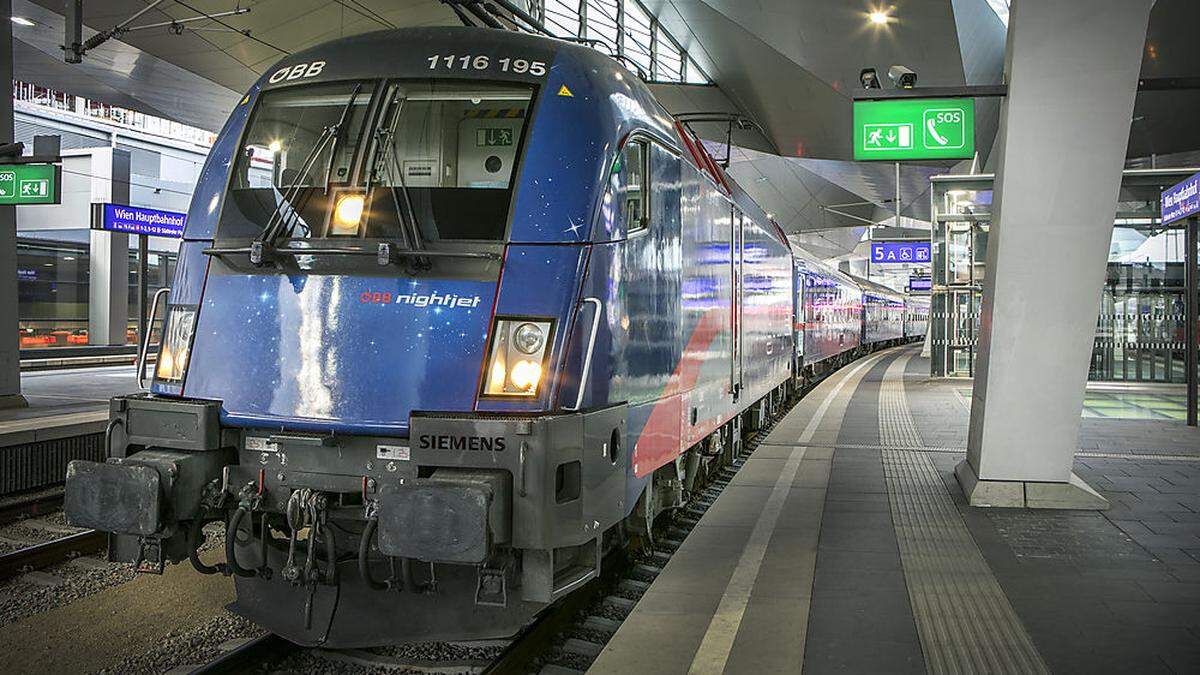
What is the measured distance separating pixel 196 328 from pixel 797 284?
41.0ft

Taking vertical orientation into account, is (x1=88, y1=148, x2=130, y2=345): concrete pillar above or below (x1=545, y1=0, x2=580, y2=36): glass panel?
below

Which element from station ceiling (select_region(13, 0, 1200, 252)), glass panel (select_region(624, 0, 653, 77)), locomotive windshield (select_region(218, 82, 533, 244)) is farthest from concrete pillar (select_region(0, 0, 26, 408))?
glass panel (select_region(624, 0, 653, 77))

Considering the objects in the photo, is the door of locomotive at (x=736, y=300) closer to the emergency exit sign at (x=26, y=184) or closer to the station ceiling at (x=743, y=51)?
the station ceiling at (x=743, y=51)

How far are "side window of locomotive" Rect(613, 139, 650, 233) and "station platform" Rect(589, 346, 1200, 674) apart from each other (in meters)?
2.21

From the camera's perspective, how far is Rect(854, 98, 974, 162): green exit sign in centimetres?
972

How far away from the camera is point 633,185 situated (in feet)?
16.9

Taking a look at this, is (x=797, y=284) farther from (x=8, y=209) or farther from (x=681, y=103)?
(x=681, y=103)

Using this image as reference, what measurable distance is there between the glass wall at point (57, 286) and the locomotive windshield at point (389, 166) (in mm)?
23891

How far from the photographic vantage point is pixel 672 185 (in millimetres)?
6004

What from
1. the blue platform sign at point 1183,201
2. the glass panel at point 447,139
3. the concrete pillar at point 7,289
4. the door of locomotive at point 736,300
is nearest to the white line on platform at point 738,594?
the door of locomotive at point 736,300

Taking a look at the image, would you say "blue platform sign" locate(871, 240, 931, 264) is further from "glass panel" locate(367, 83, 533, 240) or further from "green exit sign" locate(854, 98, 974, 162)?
"glass panel" locate(367, 83, 533, 240)

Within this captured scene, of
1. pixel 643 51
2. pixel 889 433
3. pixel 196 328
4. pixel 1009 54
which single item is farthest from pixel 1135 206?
pixel 196 328

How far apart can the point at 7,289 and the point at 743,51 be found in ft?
65.2

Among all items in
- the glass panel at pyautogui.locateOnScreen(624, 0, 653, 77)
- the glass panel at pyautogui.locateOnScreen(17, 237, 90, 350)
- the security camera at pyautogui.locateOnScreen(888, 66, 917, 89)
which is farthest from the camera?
the glass panel at pyautogui.locateOnScreen(624, 0, 653, 77)
